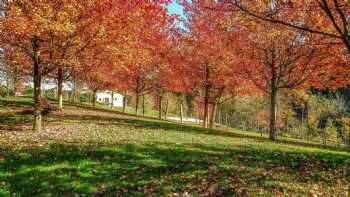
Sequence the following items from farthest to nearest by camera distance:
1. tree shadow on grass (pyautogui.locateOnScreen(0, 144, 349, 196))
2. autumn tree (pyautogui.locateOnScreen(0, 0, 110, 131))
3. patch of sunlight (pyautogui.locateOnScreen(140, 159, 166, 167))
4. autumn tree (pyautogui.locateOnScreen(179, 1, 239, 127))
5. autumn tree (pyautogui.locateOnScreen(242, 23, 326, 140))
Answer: autumn tree (pyautogui.locateOnScreen(179, 1, 239, 127))
autumn tree (pyautogui.locateOnScreen(242, 23, 326, 140))
autumn tree (pyautogui.locateOnScreen(0, 0, 110, 131))
patch of sunlight (pyautogui.locateOnScreen(140, 159, 166, 167))
tree shadow on grass (pyautogui.locateOnScreen(0, 144, 349, 196))

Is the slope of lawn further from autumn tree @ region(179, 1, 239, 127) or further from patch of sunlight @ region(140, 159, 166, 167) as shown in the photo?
autumn tree @ region(179, 1, 239, 127)

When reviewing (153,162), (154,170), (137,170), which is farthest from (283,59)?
(137,170)

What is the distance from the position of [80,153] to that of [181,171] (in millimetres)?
3833

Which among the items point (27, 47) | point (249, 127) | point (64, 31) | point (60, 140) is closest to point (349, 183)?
point (60, 140)

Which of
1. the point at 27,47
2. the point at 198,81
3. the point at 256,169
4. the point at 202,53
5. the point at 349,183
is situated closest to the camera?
the point at 349,183

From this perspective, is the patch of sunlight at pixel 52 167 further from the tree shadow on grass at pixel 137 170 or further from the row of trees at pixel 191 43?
the row of trees at pixel 191 43

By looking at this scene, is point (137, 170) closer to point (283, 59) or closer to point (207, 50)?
point (283, 59)

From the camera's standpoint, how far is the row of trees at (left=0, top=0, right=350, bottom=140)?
51.7 feet

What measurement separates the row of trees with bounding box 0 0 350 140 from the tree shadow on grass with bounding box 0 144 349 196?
4.83 meters

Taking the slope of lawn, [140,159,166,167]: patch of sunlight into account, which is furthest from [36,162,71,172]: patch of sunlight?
[140,159,166,167]: patch of sunlight

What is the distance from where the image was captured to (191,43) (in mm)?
31234

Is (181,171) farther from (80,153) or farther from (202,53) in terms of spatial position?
(202,53)

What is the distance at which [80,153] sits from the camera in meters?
12.5

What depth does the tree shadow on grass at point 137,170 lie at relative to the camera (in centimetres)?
912
